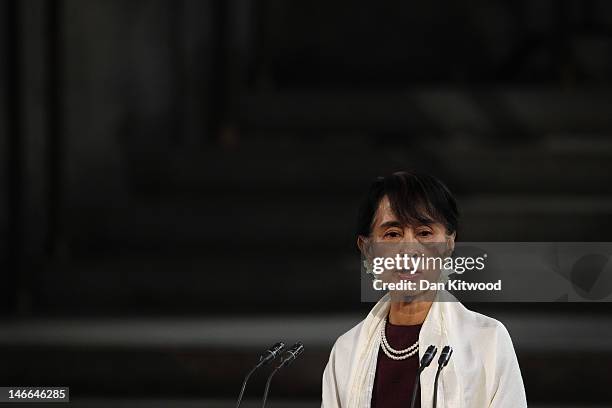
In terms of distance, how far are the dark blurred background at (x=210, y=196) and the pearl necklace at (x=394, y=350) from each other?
0.51 meters

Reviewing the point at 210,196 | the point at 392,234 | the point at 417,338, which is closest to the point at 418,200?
the point at 392,234

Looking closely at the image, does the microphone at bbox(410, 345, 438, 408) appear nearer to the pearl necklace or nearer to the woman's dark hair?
the pearl necklace

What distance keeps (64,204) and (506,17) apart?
510cm

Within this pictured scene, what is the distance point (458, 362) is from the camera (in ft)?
5.08

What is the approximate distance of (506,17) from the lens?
8.76m

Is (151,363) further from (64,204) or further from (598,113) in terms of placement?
(598,113)

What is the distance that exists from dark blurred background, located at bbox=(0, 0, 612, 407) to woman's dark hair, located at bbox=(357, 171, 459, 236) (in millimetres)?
558

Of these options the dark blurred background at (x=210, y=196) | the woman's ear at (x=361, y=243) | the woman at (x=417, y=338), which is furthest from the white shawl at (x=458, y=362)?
the dark blurred background at (x=210, y=196)

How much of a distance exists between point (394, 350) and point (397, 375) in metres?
0.04

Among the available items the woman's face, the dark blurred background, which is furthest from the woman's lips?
the dark blurred background

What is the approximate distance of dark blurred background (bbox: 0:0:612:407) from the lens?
3193 millimetres

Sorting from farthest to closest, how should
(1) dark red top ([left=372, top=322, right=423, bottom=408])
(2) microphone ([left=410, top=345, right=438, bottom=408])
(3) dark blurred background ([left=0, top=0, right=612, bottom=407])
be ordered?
1. (3) dark blurred background ([left=0, top=0, right=612, bottom=407])
2. (1) dark red top ([left=372, top=322, right=423, bottom=408])
3. (2) microphone ([left=410, top=345, right=438, bottom=408])

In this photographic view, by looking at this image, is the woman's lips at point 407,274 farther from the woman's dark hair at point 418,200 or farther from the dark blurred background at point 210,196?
the dark blurred background at point 210,196

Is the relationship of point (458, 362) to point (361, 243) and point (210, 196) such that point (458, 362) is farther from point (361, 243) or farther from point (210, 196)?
point (210, 196)
